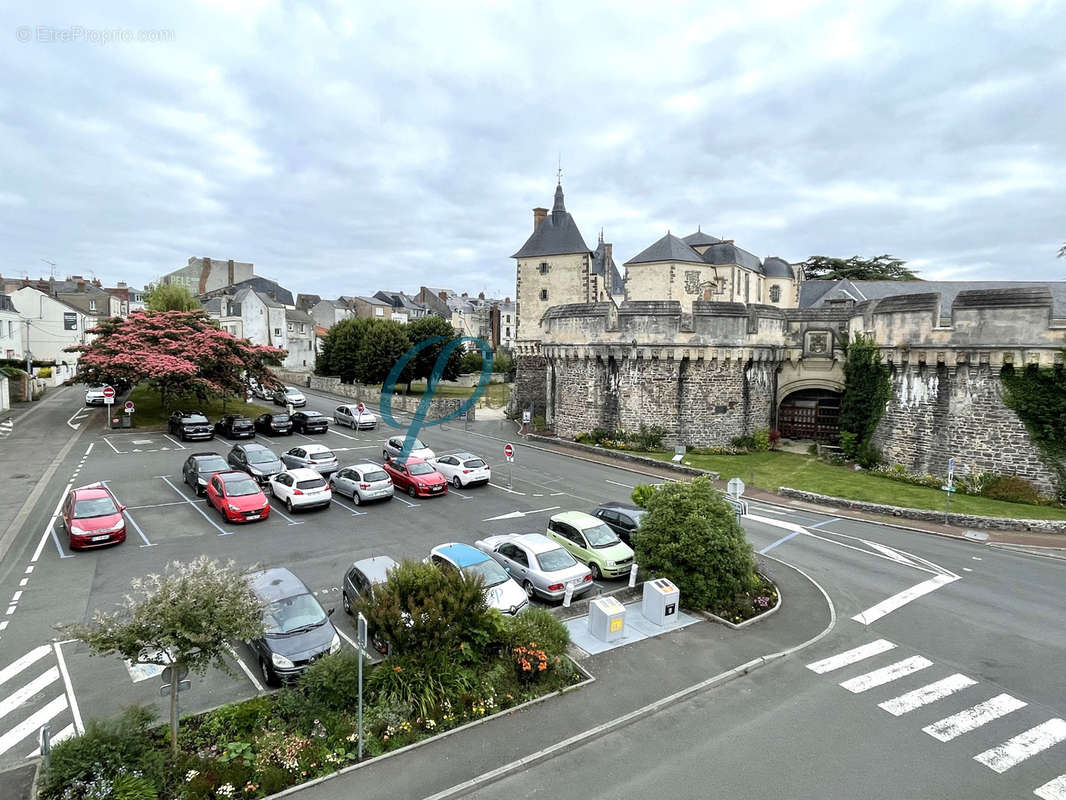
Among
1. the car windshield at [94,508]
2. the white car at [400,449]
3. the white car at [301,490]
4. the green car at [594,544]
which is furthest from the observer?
the white car at [400,449]

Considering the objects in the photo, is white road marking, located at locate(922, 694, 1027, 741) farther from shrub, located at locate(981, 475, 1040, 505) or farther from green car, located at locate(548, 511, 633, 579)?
shrub, located at locate(981, 475, 1040, 505)

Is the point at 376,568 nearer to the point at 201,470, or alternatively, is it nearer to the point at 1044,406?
the point at 201,470

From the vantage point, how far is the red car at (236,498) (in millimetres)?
19406

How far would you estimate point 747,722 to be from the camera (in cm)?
980

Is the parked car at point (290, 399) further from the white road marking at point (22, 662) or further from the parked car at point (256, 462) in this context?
the white road marking at point (22, 662)

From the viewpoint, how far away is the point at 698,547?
13820mm

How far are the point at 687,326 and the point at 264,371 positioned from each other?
26.8 meters

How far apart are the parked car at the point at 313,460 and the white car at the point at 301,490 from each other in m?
3.53

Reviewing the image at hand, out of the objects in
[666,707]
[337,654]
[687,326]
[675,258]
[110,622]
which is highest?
[675,258]

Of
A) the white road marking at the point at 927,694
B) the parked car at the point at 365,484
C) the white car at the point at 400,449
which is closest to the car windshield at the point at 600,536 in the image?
the white road marking at the point at 927,694

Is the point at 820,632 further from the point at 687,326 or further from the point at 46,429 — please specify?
the point at 46,429

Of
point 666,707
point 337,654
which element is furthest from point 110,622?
point 666,707

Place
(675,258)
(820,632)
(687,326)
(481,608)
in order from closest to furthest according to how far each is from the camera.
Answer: (481,608)
(820,632)
(687,326)
(675,258)

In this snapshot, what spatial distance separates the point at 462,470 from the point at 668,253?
86.6 ft
